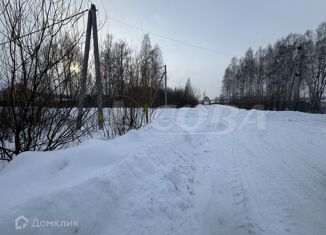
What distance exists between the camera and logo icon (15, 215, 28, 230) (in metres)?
2.35

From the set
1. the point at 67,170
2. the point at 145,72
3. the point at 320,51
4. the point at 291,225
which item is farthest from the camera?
the point at 320,51

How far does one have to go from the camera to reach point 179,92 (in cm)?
3816

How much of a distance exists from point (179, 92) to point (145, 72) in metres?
29.8

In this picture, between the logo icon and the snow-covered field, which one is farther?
the snow-covered field

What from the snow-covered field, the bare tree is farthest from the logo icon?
the bare tree

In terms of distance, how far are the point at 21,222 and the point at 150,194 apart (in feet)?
5.80

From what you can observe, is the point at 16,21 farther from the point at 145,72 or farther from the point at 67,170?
the point at 145,72

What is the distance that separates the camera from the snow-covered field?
267cm

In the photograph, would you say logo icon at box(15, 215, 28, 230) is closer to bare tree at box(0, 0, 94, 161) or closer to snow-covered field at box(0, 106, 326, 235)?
snow-covered field at box(0, 106, 326, 235)

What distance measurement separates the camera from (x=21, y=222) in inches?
93.8

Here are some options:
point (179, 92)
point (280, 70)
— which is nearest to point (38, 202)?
point (179, 92)


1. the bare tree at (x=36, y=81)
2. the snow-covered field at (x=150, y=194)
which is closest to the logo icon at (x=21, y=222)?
the snow-covered field at (x=150, y=194)

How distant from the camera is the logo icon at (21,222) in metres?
2.35

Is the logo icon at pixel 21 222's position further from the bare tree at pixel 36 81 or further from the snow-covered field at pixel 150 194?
the bare tree at pixel 36 81
